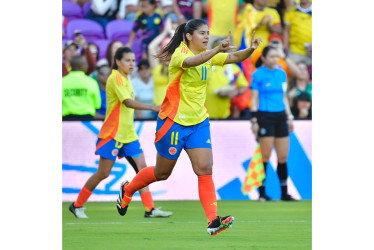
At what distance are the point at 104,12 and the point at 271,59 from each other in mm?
3741

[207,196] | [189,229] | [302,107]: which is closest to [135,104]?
[189,229]

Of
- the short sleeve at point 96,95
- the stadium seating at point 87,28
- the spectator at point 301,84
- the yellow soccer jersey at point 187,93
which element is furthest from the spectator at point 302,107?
the yellow soccer jersey at point 187,93

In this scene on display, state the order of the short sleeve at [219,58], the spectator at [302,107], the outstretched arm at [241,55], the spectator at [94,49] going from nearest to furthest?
the outstretched arm at [241,55]
the short sleeve at [219,58]
the spectator at [302,107]
the spectator at [94,49]

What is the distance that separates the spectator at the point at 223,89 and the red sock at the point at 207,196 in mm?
5635

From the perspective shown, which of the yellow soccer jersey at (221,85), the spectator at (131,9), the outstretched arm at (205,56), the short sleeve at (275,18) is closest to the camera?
the outstretched arm at (205,56)

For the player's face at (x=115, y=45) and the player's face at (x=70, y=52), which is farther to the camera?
the player's face at (x=115, y=45)

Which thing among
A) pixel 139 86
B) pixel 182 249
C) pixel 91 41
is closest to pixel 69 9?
pixel 91 41

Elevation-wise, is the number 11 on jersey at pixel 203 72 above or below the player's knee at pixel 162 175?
above

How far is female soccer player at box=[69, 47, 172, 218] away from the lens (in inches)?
394

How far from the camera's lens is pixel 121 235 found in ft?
27.4

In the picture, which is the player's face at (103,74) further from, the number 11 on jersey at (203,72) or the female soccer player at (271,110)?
the number 11 on jersey at (203,72)

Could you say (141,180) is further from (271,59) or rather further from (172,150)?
(271,59)

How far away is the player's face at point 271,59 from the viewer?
493 inches
